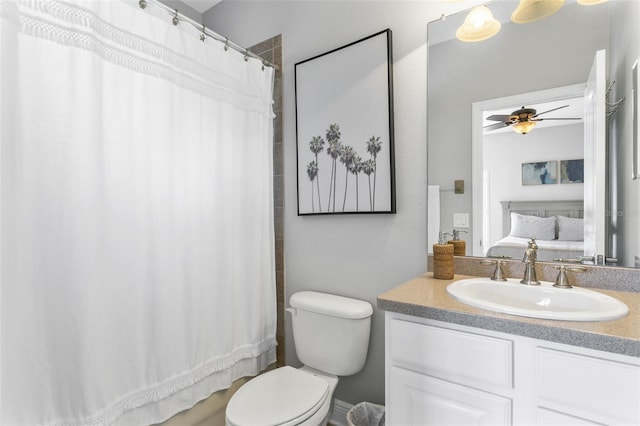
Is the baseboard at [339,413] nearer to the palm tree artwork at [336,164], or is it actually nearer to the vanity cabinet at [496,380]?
the vanity cabinet at [496,380]

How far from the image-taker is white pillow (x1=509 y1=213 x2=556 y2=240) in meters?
1.29

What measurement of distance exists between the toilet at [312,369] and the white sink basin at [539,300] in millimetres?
544

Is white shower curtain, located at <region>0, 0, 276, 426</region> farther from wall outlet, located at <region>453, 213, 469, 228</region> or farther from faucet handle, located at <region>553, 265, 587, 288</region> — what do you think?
faucet handle, located at <region>553, 265, 587, 288</region>

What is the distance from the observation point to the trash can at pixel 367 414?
1.54m

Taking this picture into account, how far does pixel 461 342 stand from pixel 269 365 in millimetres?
1344

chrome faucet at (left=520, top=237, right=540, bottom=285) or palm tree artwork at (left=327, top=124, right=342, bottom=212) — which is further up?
palm tree artwork at (left=327, top=124, right=342, bottom=212)

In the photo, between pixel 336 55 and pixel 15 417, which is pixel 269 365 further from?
pixel 336 55

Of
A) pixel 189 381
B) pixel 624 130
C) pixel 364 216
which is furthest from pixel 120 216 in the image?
pixel 624 130

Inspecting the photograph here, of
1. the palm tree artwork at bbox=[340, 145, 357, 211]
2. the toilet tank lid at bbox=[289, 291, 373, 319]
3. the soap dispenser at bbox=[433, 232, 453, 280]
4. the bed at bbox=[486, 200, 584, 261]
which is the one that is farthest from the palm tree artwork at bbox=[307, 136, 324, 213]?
the bed at bbox=[486, 200, 584, 261]

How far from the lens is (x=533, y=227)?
4.31ft

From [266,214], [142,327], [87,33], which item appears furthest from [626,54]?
[142,327]

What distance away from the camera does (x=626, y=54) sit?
45.1 inches

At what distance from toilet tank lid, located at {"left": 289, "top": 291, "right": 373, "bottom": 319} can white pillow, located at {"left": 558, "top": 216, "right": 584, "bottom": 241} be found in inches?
34.2

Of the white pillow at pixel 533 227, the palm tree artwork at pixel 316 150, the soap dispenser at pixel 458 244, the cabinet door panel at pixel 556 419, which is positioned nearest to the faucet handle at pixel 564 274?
the white pillow at pixel 533 227
